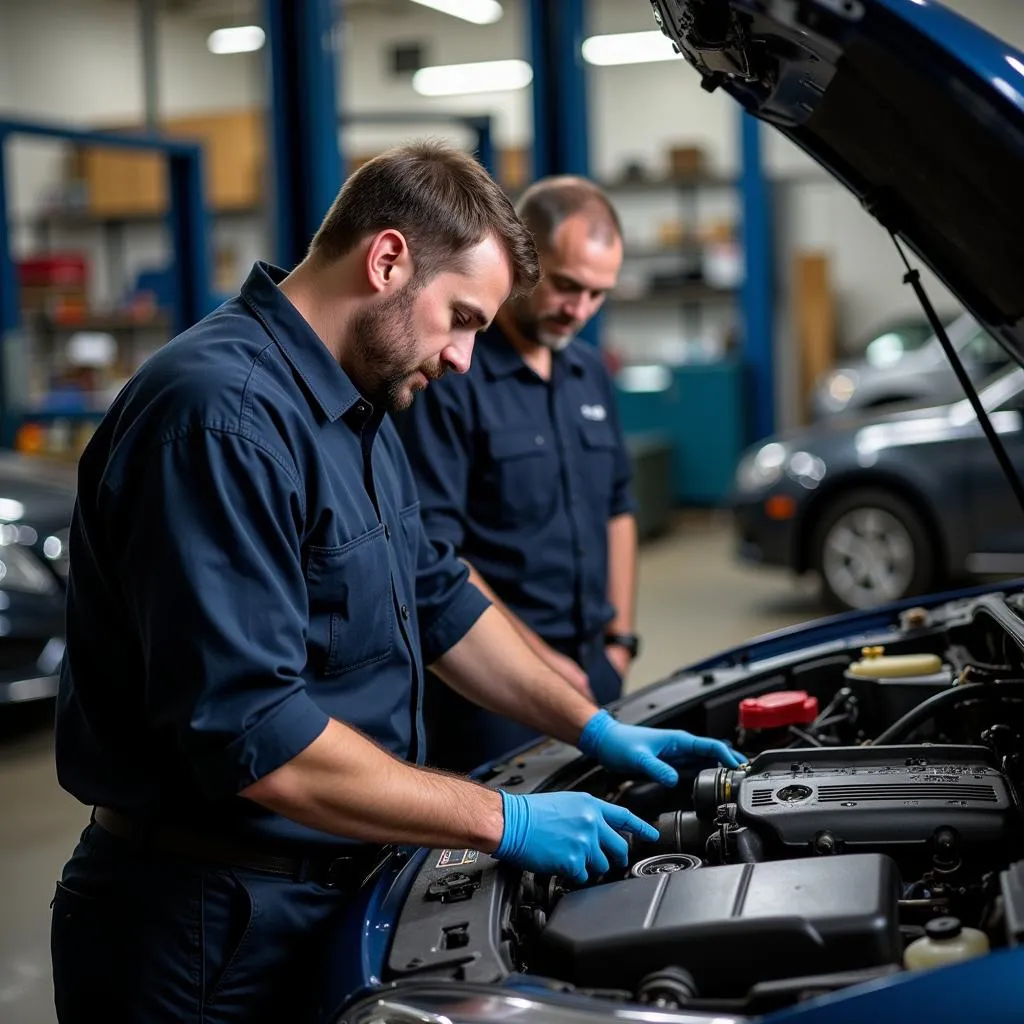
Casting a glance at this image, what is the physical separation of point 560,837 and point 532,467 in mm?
1242

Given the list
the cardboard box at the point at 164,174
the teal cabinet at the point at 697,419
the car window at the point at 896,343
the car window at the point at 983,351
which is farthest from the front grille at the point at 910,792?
the cardboard box at the point at 164,174

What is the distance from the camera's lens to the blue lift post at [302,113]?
4980 mm

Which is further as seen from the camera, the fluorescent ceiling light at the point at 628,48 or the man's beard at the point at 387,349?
the fluorescent ceiling light at the point at 628,48

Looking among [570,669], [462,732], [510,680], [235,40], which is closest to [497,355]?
[570,669]

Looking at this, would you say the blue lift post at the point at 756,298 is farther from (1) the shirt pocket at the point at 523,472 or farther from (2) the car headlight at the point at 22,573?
(1) the shirt pocket at the point at 523,472

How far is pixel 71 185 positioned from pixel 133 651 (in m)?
13.8

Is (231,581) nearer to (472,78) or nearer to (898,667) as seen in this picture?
(898,667)

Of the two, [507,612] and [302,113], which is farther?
[302,113]

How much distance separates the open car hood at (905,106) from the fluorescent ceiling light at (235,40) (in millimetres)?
13650

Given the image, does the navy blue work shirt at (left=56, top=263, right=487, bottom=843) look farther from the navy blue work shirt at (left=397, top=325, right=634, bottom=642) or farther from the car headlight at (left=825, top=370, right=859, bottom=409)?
→ the car headlight at (left=825, top=370, right=859, bottom=409)

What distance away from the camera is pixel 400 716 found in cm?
185

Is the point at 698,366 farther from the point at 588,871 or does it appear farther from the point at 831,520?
the point at 588,871

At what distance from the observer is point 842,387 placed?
10969 millimetres

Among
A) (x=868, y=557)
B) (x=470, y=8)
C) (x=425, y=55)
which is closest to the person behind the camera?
(x=868, y=557)
